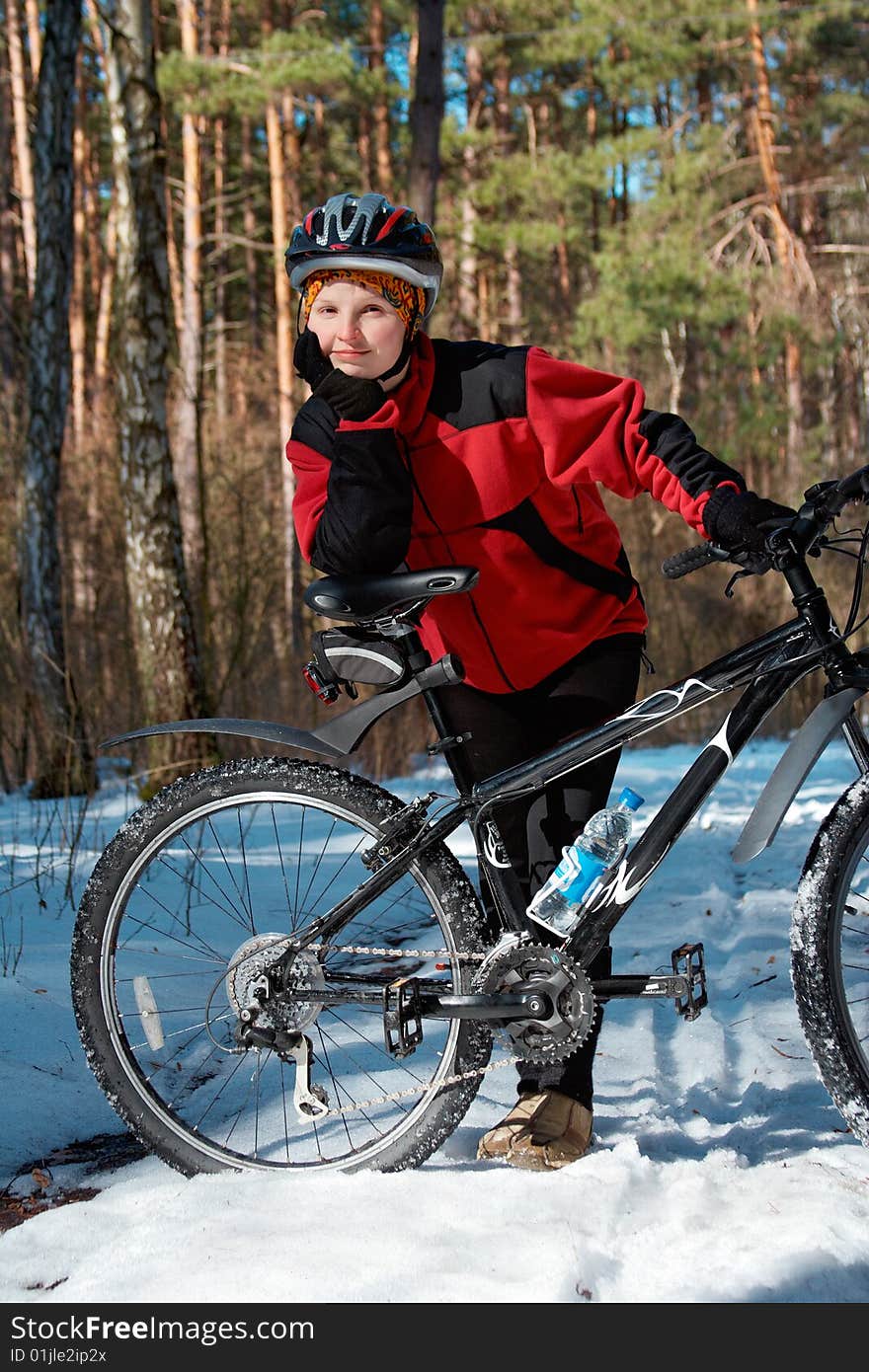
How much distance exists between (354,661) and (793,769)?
2.87ft

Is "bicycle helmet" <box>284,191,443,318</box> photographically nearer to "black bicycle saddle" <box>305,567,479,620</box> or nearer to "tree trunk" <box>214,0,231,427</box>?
"black bicycle saddle" <box>305,567,479,620</box>

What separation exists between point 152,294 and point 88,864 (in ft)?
10.00

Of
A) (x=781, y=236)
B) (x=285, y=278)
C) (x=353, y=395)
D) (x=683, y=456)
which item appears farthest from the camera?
(x=781, y=236)

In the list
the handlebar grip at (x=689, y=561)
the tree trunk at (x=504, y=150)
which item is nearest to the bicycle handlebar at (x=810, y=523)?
the handlebar grip at (x=689, y=561)

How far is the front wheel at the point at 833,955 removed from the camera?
2299 mm

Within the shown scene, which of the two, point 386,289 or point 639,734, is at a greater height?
point 386,289

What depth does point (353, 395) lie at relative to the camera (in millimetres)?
2436

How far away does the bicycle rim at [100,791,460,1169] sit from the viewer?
99.7 inches

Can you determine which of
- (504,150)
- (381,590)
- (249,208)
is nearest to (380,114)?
(504,150)

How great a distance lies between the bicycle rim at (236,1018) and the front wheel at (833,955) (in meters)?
0.68

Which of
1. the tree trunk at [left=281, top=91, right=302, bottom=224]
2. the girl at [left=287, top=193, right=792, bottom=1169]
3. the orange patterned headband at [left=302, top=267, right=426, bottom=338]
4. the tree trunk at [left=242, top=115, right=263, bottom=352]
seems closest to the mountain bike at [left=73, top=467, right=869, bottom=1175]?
the girl at [left=287, top=193, right=792, bottom=1169]

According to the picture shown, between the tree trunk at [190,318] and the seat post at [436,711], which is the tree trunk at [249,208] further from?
the seat post at [436,711]

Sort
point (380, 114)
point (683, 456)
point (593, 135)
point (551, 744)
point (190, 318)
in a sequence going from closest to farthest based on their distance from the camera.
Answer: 1. point (683, 456)
2. point (551, 744)
3. point (190, 318)
4. point (380, 114)
5. point (593, 135)

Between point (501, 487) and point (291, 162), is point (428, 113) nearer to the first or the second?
point (501, 487)
